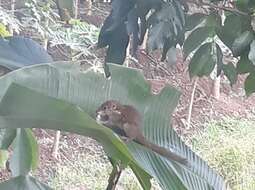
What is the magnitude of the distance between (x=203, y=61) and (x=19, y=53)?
35 cm

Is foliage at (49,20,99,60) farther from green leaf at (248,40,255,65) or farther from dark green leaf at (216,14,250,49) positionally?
green leaf at (248,40,255,65)

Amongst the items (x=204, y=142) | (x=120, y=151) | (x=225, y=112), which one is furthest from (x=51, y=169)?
(x=120, y=151)

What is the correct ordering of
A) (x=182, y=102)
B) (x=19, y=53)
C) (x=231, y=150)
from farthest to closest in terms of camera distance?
(x=182, y=102)
(x=231, y=150)
(x=19, y=53)

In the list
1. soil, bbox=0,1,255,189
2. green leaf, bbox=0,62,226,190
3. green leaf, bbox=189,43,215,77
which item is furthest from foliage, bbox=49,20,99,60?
green leaf, bbox=0,62,226,190

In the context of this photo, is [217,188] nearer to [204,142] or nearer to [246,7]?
[246,7]

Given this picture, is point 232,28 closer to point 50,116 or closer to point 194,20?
point 194,20

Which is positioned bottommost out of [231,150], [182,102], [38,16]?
[231,150]

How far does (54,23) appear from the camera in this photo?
89.7 inches

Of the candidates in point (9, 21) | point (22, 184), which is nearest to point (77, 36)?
point (9, 21)

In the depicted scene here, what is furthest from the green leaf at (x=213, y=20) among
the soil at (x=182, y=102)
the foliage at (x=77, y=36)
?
the soil at (x=182, y=102)

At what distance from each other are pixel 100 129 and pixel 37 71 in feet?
0.32

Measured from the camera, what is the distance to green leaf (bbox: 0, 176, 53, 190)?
545mm

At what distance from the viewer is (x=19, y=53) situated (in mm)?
652

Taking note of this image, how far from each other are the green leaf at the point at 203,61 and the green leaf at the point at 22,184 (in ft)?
1.34
